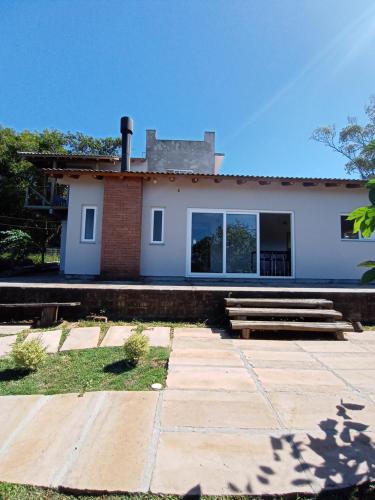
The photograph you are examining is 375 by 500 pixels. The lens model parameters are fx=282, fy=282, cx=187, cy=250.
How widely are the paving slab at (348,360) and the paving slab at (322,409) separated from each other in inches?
36.1

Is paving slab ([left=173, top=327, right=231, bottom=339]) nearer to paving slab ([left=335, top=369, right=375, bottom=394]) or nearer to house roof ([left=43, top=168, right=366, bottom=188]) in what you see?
paving slab ([left=335, top=369, right=375, bottom=394])

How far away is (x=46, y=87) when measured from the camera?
43.2 ft

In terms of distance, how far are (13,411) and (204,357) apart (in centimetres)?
230

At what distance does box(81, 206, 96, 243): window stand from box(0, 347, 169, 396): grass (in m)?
5.63

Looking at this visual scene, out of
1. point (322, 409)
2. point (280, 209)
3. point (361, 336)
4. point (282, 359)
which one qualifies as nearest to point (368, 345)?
point (361, 336)

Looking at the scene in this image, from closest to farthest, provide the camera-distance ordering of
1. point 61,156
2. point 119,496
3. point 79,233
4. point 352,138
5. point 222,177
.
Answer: point 119,496 → point 222,177 → point 79,233 → point 61,156 → point 352,138

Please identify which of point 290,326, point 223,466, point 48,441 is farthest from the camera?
point 290,326

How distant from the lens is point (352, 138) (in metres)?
26.0

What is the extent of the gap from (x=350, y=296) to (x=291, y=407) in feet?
14.4

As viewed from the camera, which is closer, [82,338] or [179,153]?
[82,338]

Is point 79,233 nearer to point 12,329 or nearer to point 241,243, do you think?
point 12,329

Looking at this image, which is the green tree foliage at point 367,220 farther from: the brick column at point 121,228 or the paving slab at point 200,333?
the brick column at point 121,228

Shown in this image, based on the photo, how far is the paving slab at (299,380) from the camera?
3.10m

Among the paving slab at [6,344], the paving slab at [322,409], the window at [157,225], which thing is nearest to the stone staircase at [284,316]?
the paving slab at [322,409]
